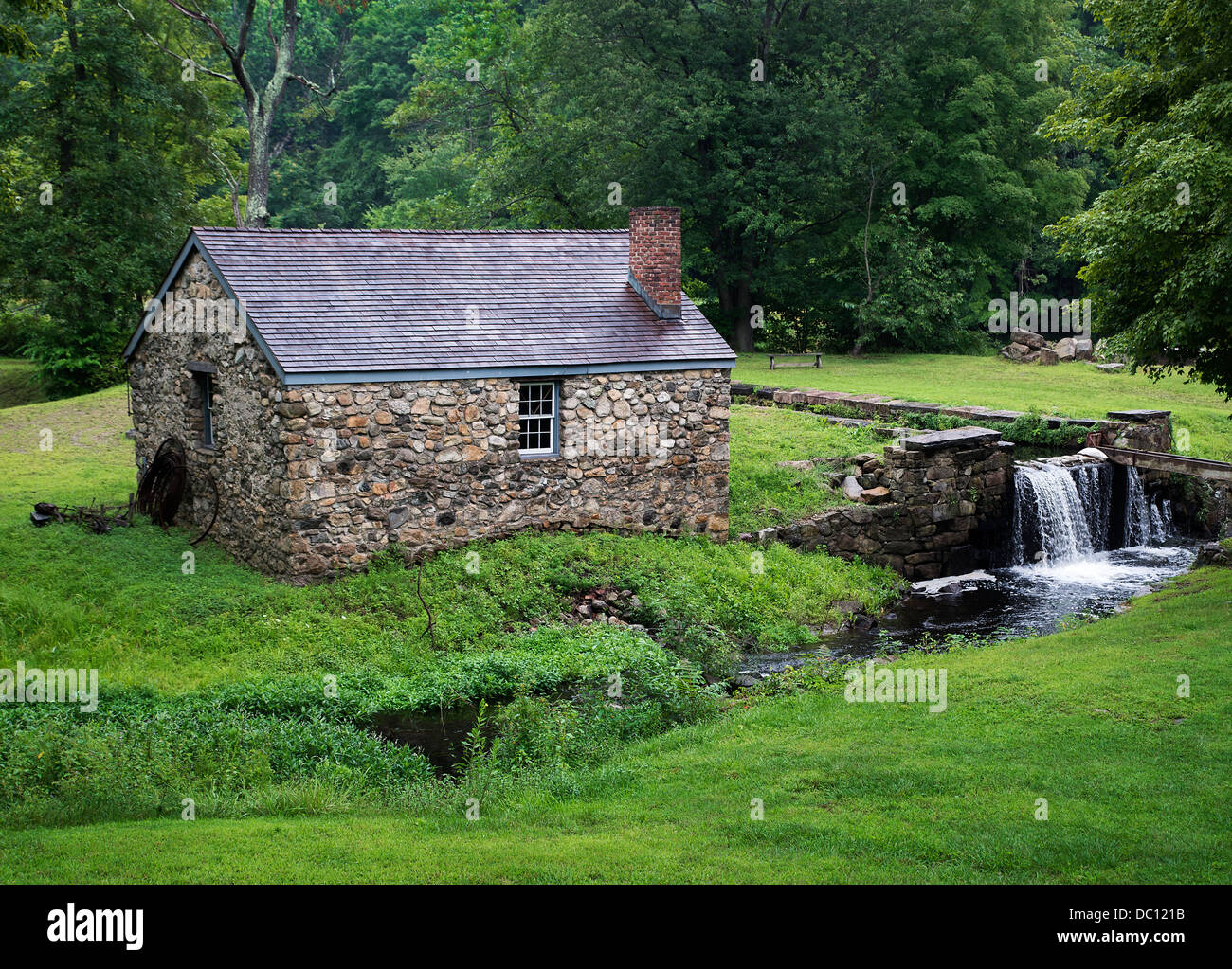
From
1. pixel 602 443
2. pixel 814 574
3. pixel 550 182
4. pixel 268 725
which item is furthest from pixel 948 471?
pixel 550 182

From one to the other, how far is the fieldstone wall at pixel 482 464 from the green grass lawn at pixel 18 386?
76.9 feet

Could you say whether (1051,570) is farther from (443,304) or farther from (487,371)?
(443,304)

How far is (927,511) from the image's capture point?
2312 cm

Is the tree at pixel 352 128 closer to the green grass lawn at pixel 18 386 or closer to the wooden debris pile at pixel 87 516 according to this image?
the green grass lawn at pixel 18 386

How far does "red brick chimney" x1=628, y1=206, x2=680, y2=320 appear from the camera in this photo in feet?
68.5

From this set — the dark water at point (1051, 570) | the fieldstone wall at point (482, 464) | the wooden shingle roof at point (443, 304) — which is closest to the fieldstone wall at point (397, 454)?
the fieldstone wall at point (482, 464)

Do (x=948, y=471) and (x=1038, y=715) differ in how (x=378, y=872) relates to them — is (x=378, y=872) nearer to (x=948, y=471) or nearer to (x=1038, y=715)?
(x=1038, y=715)

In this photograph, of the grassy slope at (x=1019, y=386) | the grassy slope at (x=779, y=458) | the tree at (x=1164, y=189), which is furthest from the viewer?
the grassy slope at (x=1019, y=386)

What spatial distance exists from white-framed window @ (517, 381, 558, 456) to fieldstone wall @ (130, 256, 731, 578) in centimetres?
16

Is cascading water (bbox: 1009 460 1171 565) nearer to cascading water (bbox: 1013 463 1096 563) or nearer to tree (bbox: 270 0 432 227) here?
cascading water (bbox: 1013 463 1096 563)

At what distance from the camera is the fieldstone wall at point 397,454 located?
17.0 metres

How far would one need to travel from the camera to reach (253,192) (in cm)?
3503

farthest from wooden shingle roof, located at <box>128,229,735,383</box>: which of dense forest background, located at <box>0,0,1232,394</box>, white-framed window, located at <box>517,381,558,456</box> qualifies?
dense forest background, located at <box>0,0,1232,394</box>

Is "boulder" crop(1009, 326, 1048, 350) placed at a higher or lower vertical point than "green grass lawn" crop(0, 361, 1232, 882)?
higher
